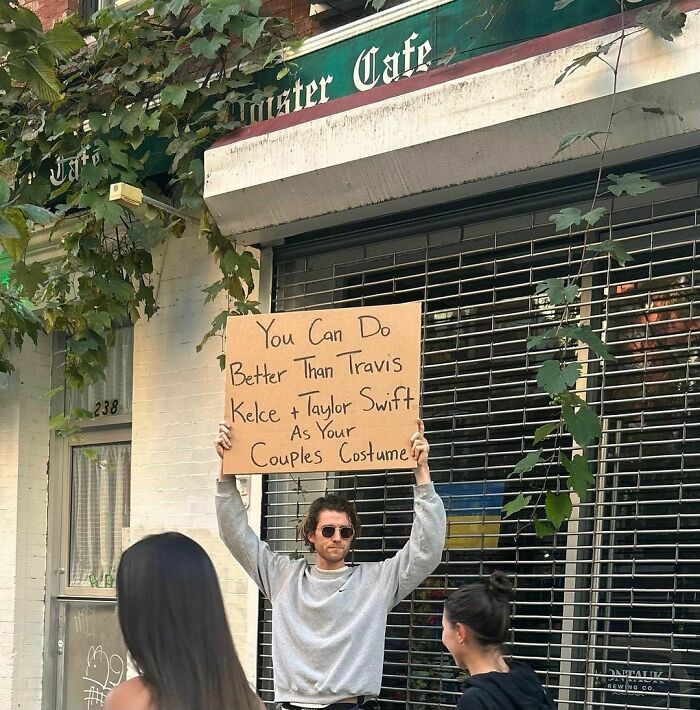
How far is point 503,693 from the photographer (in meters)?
3.34

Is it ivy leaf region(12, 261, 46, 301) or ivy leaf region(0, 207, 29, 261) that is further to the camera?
ivy leaf region(12, 261, 46, 301)

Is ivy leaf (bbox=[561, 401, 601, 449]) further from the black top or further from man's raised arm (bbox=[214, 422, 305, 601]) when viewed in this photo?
man's raised arm (bbox=[214, 422, 305, 601])

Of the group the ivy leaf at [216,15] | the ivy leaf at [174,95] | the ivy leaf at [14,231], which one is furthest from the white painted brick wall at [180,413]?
the ivy leaf at [216,15]

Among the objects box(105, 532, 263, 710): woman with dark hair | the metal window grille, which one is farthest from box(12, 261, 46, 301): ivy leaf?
box(105, 532, 263, 710): woman with dark hair

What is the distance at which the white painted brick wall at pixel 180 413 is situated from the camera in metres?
6.28

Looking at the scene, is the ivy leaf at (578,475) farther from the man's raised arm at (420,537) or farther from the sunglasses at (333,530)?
the sunglasses at (333,530)

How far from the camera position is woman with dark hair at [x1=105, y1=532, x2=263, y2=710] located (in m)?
2.13

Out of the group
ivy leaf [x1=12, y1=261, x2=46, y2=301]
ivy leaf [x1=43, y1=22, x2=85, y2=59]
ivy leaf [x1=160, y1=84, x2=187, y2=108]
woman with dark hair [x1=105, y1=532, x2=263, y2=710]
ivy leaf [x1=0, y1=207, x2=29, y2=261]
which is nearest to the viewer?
woman with dark hair [x1=105, y1=532, x2=263, y2=710]

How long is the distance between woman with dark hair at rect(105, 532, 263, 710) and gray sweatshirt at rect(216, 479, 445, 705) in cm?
188

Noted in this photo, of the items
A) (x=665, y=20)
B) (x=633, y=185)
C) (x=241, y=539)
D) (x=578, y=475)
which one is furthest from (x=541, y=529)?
(x=665, y=20)

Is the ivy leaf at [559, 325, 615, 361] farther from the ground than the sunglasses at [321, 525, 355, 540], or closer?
farther from the ground

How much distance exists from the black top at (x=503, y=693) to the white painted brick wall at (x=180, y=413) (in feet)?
9.34

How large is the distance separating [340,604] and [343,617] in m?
0.05

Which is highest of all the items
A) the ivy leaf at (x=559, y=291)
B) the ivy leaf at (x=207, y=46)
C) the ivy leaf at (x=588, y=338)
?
the ivy leaf at (x=207, y=46)
